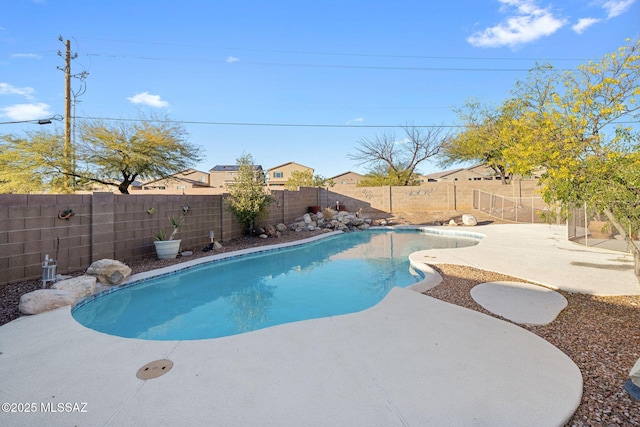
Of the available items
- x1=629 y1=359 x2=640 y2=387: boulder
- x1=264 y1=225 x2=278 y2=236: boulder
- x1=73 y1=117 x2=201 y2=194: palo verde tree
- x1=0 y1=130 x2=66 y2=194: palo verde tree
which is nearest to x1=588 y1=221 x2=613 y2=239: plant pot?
x1=629 y1=359 x2=640 y2=387: boulder

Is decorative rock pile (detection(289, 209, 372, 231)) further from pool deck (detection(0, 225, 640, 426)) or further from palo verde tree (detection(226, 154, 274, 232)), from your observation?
pool deck (detection(0, 225, 640, 426))

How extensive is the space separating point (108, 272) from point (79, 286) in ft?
2.17

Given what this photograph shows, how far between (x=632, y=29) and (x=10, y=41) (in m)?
17.6

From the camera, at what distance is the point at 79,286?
4.72 m

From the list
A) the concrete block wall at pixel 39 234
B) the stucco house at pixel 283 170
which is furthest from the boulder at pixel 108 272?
the stucco house at pixel 283 170

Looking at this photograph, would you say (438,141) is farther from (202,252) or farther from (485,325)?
(485,325)

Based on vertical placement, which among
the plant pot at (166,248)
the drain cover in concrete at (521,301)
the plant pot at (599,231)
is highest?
the plant pot at (599,231)

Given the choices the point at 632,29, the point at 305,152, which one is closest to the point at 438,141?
the point at 305,152

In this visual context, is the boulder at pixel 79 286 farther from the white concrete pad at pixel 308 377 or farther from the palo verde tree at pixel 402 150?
the palo verde tree at pixel 402 150

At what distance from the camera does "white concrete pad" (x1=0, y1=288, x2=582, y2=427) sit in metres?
2.00

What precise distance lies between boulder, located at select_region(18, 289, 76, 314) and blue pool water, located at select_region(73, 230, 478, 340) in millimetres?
251

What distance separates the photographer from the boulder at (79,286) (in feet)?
15.0

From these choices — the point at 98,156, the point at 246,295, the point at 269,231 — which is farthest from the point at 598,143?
the point at 98,156

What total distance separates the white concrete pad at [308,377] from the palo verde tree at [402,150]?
74.4ft
